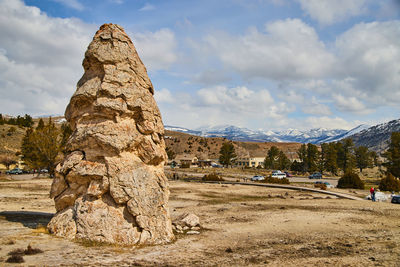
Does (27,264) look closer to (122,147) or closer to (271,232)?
(122,147)

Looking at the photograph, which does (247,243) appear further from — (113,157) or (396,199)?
(396,199)

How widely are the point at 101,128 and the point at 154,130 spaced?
2.70 metres

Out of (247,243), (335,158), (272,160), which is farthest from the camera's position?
(272,160)

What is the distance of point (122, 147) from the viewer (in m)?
13.3

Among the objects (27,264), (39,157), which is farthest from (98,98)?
(39,157)

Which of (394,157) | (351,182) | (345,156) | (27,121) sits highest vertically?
(27,121)

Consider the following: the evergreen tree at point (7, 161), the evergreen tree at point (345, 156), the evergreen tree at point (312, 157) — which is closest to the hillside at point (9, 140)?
the evergreen tree at point (7, 161)

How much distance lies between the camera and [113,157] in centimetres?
1334

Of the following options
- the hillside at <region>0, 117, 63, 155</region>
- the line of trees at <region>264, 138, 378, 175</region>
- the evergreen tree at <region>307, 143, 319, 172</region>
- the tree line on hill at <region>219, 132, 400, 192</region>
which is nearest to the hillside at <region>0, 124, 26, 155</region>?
the hillside at <region>0, 117, 63, 155</region>

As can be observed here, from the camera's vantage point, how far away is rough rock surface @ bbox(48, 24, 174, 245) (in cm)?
1252

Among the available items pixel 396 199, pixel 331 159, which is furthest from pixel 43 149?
pixel 331 159

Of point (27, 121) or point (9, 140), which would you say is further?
point (27, 121)

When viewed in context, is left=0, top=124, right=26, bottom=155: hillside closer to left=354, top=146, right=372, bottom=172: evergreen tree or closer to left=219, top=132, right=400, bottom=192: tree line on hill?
left=219, top=132, right=400, bottom=192: tree line on hill

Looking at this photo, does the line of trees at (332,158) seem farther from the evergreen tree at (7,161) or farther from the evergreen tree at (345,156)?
the evergreen tree at (7,161)
